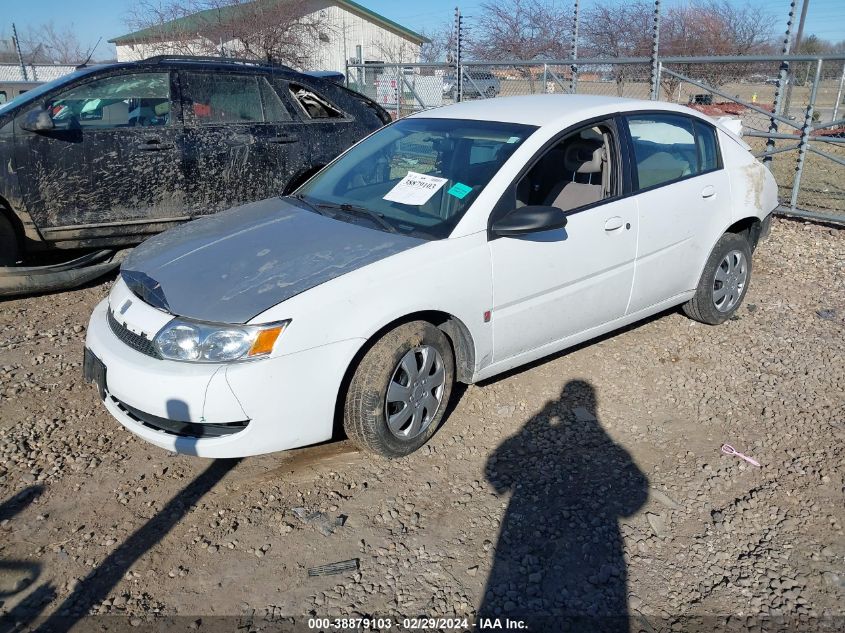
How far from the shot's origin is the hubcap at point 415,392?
10.6 ft

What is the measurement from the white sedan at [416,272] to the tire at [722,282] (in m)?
0.02

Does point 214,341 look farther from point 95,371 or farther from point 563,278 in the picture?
point 563,278

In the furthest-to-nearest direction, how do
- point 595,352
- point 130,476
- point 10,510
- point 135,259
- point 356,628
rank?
1. point 595,352
2. point 135,259
3. point 130,476
4. point 10,510
5. point 356,628

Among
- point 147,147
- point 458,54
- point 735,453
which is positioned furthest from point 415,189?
point 458,54

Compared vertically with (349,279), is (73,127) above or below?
above

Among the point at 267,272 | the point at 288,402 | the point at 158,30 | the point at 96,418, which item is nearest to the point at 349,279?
the point at 267,272

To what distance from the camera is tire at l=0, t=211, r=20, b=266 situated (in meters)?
5.26

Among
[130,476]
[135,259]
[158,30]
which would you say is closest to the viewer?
[130,476]

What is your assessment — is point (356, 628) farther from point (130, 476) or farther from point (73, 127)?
point (73, 127)

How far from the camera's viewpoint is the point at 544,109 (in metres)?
4.05

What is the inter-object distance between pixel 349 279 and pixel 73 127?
362 cm

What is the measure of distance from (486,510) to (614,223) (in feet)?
6.13

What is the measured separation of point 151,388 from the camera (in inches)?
114

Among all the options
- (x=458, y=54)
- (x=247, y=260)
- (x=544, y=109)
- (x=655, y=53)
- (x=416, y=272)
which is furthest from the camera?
(x=458, y=54)
